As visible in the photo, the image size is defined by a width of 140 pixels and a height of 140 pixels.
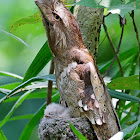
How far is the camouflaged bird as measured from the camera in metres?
1.32

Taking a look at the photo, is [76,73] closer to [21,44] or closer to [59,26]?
[59,26]

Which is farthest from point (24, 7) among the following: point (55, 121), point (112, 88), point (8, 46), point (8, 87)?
point (55, 121)

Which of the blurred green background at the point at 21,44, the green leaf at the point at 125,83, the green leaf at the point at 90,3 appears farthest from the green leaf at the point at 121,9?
the blurred green background at the point at 21,44

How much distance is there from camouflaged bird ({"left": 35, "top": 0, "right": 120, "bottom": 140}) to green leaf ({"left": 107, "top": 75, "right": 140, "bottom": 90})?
169 mm

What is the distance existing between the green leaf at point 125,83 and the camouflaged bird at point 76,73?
0.56 ft

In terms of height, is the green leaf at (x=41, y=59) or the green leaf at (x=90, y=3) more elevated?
the green leaf at (x=90, y=3)

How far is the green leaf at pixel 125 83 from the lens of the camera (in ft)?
4.97

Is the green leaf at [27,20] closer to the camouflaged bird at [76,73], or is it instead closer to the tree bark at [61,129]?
the camouflaged bird at [76,73]

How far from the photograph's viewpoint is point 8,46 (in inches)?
127

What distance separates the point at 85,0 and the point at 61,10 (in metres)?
0.23

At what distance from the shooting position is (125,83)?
1557 millimetres

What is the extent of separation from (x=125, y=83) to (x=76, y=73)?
1.19 ft

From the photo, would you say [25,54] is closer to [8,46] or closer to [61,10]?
[8,46]

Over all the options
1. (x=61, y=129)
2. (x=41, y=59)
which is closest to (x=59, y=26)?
(x=41, y=59)
